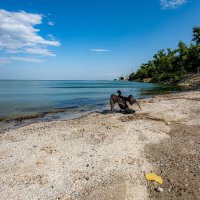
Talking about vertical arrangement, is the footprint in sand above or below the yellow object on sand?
above

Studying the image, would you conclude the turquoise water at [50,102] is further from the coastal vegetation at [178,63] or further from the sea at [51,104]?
the coastal vegetation at [178,63]

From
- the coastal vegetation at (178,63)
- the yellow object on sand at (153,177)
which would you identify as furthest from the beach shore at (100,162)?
the coastal vegetation at (178,63)

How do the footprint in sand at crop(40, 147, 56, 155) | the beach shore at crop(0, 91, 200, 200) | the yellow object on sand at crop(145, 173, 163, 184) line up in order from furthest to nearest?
the footprint in sand at crop(40, 147, 56, 155)
the yellow object on sand at crop(145, 173, 163, 184)
the beach shore at crop(0, 91, 200, 200)

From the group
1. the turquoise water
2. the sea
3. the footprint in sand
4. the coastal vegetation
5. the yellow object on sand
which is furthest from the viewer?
the coastal vegetation

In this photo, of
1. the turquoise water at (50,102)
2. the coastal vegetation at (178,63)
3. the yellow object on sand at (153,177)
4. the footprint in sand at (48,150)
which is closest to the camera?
the yellow object on sand at (153,177)

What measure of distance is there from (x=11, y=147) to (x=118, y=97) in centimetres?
986

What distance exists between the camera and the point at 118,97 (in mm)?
17344

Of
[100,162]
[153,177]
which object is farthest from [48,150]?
[153,177]

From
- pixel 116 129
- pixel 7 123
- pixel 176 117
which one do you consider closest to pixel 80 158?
pixel 116 129

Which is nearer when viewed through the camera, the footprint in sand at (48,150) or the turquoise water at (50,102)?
the footprint in sand at (48,150)

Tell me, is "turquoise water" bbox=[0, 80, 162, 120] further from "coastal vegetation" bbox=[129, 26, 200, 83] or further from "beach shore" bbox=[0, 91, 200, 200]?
"coastal vegetation" bbox=[129, 26, 200, 83]

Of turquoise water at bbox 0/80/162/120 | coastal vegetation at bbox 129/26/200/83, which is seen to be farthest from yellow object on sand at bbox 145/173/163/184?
coastal vegetation at bbox 129/26/200/83

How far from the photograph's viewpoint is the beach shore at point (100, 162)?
5859 millimetres

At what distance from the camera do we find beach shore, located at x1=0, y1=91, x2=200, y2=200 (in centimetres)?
586
